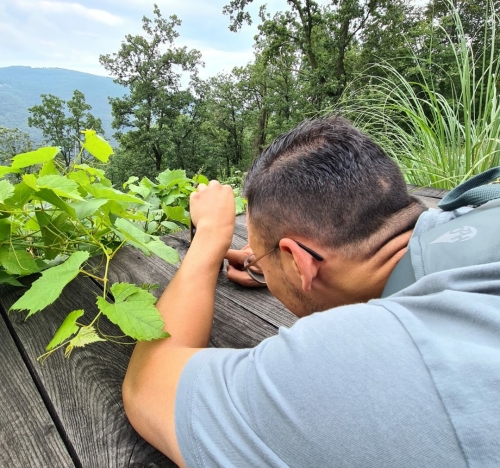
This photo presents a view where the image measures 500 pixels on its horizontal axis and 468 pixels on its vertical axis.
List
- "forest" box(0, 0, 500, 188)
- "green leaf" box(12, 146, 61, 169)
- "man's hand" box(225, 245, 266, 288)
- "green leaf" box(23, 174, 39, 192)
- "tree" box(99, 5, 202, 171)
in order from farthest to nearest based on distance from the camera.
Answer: "tree" box(99, 5, 202, 171) → "forest" box(0, 0, 500, 188) → "man's hand" box(225, 245, 266, 288) → "green leaf" box(12, 146, 61, 169) → "green leaf" box(23, 174, 39, 192)

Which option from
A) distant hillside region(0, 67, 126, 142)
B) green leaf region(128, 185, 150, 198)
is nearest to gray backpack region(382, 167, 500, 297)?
green leaf region(128, 185, 150, 198)

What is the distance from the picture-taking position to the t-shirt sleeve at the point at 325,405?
375 mm

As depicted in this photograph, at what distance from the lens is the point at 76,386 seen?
64cm

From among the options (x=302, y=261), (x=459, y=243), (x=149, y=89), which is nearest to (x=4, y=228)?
(x=302, y=261)

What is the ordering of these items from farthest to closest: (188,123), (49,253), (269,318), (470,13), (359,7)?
(188,123) < (359,7) < (470,13) < (49,253) < (269,318)

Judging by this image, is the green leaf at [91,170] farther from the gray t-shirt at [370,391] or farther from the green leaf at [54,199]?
the gray t-shirt at [370,391]

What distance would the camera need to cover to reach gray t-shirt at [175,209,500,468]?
37 cm

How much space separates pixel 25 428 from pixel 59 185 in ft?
1.48

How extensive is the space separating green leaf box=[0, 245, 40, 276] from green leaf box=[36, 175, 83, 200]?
191 millimetres

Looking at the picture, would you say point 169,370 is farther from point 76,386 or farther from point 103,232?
point 103,232

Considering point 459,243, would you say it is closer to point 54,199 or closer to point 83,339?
Answer: point 83,339

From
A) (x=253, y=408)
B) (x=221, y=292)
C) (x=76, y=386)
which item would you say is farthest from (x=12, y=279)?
(x=253, y=408)

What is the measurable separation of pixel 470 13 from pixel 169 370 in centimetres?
1375

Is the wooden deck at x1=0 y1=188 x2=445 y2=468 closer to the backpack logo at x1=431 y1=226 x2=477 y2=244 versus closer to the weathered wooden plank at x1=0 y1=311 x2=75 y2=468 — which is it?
the weathered wooden plank at x1=0 y1=311 x2=75 y2=468
